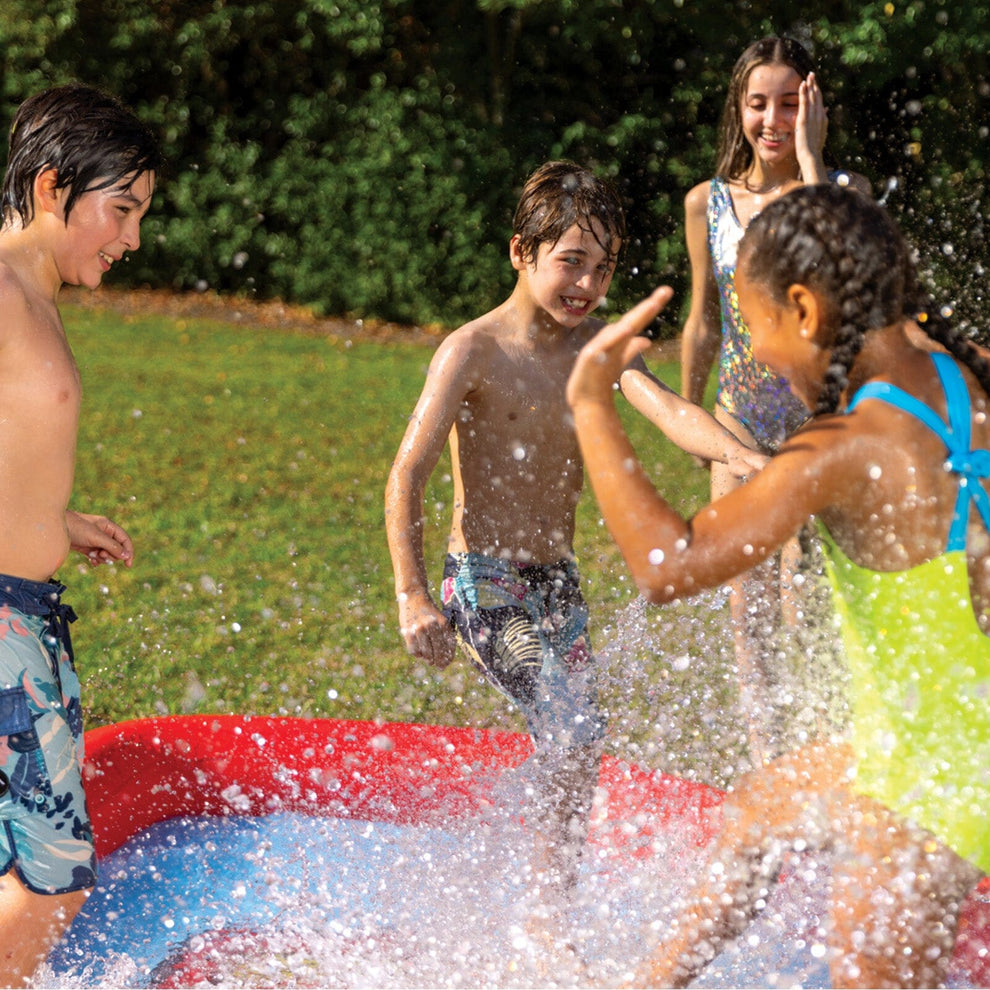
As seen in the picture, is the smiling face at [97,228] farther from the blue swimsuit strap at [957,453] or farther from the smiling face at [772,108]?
the smiling face at [772,108]

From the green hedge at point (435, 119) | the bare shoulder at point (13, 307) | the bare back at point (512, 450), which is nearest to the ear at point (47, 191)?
the bare shoulder at point (13, 307)

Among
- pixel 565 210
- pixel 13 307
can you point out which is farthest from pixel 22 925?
Answer: pixel 565 210

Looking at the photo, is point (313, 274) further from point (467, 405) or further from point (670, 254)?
point (467, 405)

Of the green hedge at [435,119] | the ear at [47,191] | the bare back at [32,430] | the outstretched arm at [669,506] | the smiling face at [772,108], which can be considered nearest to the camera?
the outstretched arm at [669,506]

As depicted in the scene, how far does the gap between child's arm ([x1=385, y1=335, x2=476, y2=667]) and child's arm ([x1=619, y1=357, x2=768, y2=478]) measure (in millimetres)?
465

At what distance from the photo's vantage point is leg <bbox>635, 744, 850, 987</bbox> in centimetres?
224

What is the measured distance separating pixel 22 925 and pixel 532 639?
119cm

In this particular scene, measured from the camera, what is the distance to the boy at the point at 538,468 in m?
3.03

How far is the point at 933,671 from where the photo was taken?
2.10 metres

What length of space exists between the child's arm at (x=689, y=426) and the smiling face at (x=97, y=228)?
1229 mm

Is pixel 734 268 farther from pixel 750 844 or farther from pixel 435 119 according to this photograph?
pixel 435 119

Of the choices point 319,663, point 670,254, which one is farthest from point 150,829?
point 670,254

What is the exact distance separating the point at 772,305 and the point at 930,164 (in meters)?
9.90

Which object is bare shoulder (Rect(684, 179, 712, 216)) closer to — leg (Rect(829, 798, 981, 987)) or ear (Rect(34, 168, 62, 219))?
ear (Rect(34, 168, 62, 219))
